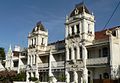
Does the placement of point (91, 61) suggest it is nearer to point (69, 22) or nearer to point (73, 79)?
point (73, 79)

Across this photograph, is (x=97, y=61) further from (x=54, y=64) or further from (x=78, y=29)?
(x=54, y=64)

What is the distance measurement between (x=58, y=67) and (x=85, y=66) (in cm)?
775

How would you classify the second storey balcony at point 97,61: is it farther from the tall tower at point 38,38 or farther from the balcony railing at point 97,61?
the tall tower at point 38,38

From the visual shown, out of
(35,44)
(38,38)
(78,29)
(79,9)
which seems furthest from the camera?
(35,44)

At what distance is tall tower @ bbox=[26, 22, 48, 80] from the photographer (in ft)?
197

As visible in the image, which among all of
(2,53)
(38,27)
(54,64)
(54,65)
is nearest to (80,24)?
(54,64)

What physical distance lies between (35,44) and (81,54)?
16439 mm

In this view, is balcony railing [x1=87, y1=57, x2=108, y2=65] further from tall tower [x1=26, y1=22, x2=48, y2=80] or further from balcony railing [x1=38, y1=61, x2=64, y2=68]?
tall tower [x1=26, y1=22, x2=48, y2=80]

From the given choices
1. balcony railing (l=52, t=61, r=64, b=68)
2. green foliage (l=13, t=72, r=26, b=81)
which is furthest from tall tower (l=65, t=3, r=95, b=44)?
green foliage (l=13, t=72, r=26, b=81)

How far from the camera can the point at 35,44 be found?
6184cm

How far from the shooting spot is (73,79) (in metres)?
49.5

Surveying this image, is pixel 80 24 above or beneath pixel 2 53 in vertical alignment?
above

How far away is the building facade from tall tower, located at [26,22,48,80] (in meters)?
0.21

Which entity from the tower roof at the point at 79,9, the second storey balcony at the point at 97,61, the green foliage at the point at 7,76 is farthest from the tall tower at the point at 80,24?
the green foliage at the point at 7,76
